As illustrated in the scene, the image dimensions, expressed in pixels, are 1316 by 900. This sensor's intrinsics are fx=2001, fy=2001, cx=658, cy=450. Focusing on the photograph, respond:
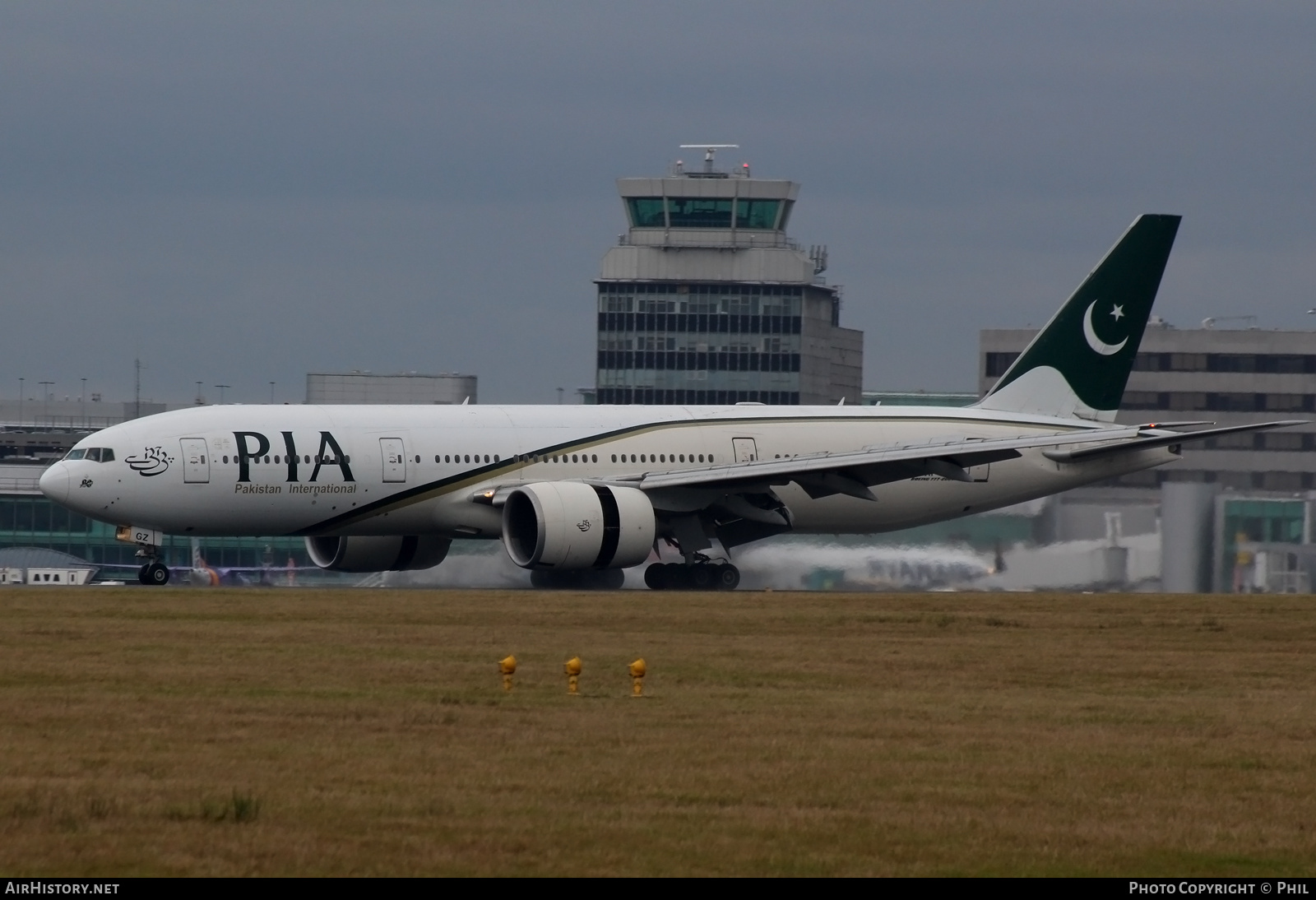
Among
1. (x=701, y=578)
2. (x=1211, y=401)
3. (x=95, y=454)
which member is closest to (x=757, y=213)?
(x=1211, y=401)

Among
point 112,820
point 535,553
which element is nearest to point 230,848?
point 112,820

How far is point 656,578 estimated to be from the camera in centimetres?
4134

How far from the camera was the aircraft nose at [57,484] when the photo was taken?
37.4 m

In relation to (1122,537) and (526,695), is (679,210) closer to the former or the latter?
(1122,537)

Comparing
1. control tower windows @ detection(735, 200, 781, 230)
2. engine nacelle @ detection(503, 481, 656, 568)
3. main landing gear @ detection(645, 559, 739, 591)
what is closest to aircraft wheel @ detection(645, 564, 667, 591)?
main landing gear @ detection(645, 559, 739, 591)

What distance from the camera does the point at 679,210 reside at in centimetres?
11650

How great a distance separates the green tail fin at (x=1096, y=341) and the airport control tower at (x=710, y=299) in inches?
2693

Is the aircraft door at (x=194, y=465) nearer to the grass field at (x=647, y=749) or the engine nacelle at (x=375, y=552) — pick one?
the engine nacelle at (x=375, y=552)

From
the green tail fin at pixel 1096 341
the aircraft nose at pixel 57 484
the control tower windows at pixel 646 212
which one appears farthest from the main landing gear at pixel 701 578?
the control tower windows at pixel 646 212

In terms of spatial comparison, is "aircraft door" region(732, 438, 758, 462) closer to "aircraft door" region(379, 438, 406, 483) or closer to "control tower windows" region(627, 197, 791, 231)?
"aircraft door" region(379, 438, 406, 483)

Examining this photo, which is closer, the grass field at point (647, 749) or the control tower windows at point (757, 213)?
the grass field at point (647, 749)

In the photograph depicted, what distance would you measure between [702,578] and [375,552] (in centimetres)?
716

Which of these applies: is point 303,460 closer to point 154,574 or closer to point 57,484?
point 154,574

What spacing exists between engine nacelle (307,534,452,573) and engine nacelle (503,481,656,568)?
4088 mm
